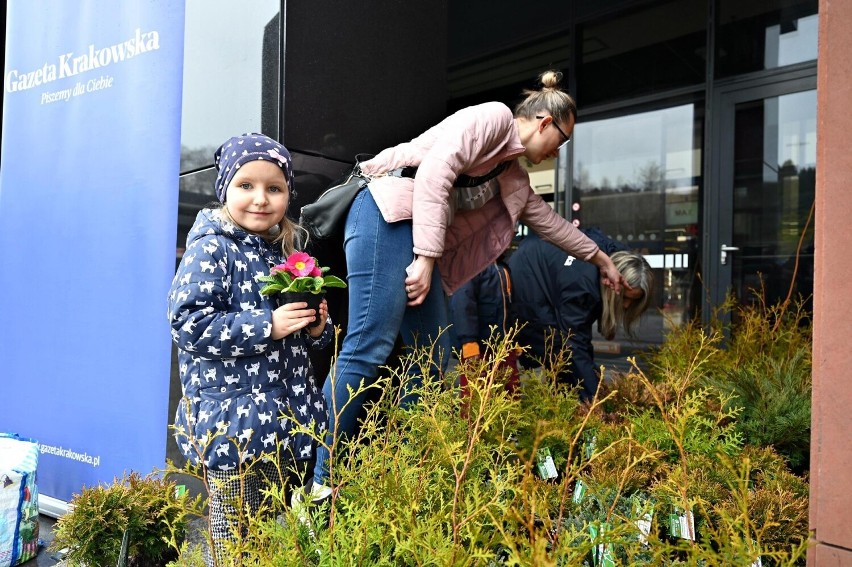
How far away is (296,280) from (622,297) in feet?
7.00

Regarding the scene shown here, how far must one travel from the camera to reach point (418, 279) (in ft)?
7.18

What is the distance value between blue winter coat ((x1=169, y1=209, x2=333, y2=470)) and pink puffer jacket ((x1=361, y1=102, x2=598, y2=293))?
0.51 metres

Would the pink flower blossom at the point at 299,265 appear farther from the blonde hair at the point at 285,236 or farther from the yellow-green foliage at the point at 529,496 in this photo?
the yellow-green foliage at the point at 529,496

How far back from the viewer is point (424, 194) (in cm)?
213

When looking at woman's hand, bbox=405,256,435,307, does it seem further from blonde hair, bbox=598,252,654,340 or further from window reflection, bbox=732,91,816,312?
window reflection, bbox=732,91,816,312

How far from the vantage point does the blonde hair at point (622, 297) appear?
3.38 metres

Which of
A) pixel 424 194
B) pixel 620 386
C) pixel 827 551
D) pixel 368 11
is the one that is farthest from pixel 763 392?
pixel 368 11

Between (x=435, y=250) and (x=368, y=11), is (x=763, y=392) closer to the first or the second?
(x=435, y=250)

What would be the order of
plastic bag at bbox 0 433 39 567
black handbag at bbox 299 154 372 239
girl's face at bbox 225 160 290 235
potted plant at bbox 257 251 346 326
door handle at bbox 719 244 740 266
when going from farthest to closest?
door handle at bbox 719 244 740 266, plastic bag at bbox 0 433 39 567, black handbag at bbox 299 154 372 239, girl's face at bbox 225 160 290 235, potted plant at bbox 257 251 346 326

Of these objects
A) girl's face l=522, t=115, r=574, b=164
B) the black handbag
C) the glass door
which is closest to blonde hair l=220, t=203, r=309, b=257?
the black handbag

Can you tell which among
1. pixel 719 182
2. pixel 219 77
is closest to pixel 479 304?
pixel 219 77

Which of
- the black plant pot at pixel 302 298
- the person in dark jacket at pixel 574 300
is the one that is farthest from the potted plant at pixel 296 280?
the person in dark jacket at pixel 574 300

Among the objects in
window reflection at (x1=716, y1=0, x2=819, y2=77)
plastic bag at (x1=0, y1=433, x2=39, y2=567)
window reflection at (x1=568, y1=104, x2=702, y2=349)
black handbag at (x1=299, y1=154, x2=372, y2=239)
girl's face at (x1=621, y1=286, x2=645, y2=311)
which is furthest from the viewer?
window reflection at (x1=568, y1=104, x2=702, y2=349)

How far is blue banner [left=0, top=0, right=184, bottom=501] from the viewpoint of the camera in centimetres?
283
